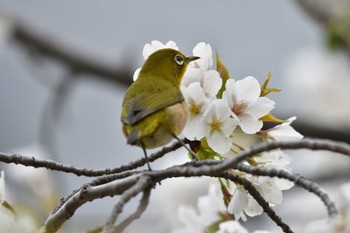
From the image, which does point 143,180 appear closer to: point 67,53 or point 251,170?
point 251,170

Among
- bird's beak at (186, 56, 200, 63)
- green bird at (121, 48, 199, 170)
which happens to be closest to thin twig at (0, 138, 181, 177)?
green bird at (121, 48, 199, 170)

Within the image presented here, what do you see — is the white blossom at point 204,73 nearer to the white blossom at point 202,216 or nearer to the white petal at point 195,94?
the white petal at point 195,94

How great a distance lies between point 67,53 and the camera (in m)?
3.18

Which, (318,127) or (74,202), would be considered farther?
(318,127)

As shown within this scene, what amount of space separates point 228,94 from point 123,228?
10.7 inches

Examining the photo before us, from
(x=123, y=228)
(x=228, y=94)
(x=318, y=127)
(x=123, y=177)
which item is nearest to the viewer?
(x=123, y=228)

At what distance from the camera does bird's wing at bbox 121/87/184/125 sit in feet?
2.64

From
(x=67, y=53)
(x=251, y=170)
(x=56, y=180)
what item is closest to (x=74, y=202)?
(x=251, y=170)

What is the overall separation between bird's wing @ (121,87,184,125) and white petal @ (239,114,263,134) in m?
0.07

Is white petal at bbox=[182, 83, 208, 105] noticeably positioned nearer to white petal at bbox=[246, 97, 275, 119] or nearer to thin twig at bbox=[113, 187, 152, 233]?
white petal at bbox=[246, 97, 275, 119]

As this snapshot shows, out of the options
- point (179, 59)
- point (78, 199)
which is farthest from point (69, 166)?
point (179, 59)

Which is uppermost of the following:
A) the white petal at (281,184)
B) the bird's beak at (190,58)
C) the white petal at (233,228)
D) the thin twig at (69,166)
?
the bird's beak at (190,58)

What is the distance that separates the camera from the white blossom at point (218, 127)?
803mm

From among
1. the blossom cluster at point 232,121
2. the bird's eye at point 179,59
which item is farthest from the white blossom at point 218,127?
the bird's eye at point 179,59
